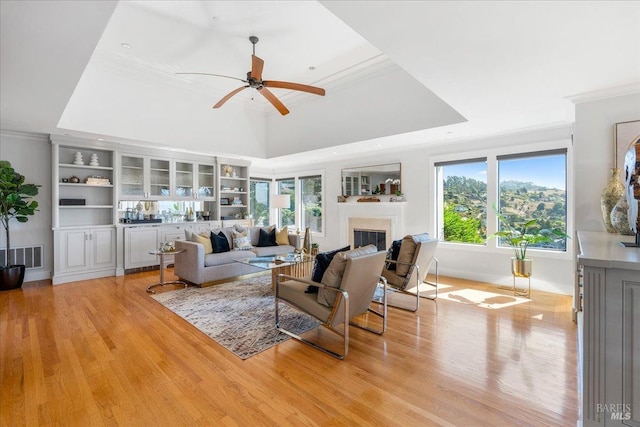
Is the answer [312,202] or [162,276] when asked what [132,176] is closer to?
[162,276]

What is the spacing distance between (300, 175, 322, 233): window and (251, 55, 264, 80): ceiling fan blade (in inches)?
177

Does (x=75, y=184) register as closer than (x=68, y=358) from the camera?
No

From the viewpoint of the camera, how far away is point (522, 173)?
4.73m

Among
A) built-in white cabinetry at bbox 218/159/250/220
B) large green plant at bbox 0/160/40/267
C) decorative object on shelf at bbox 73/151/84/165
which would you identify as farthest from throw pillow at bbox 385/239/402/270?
decorative object on shelf at bbox 73/151/84/165

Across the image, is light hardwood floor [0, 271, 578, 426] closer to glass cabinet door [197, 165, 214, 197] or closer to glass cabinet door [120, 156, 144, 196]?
glass cabinet door [120, 156, 144, 196]

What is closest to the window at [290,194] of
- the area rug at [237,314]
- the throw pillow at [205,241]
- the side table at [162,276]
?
the throw pillow at [205,241]

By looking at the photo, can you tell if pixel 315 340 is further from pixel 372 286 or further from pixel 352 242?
pixel 352 242

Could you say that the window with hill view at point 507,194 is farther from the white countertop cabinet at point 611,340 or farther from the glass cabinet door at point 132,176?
the glass cabinet door at point 132,176

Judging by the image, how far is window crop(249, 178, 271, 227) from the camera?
869cm

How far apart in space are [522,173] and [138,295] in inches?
245

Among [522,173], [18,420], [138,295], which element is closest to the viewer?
[18,420]

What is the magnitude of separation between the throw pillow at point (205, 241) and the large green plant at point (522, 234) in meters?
4.68

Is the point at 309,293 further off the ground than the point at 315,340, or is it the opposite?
the point at 309,293

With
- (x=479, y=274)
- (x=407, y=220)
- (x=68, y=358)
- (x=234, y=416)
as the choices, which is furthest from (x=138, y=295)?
(x=479, y=274)
